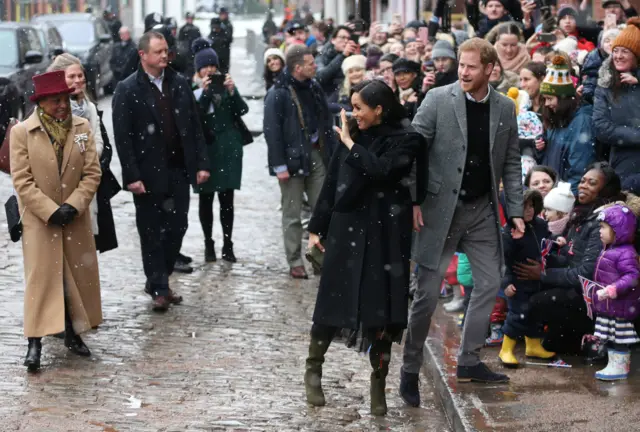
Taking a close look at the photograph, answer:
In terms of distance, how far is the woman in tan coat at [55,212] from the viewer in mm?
8438

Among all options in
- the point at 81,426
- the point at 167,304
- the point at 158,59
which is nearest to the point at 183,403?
the point at 81,426

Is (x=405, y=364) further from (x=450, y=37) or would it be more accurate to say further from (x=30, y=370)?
(x=450, y=37)

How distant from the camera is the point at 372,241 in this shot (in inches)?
286

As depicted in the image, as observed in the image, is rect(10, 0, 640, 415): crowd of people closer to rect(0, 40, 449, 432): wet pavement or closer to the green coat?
rect(0, 40, 449, 432): wet pavement

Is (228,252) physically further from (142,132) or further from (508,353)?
(508,353)

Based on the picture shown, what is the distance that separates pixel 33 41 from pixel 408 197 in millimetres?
18736

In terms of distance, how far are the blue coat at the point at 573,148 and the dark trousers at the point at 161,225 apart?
292 centimetres

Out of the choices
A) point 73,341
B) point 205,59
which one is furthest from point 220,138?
point 73,341

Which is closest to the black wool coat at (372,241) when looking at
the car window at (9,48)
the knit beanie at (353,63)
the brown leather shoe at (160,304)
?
the brown leather shoe at (160,304)

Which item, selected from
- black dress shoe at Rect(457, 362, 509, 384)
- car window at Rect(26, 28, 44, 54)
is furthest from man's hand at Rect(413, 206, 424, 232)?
car window at Rect(26, 28, 44, 54)

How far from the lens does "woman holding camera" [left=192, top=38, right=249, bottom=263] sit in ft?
39.8

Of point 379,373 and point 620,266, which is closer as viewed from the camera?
point 379,373

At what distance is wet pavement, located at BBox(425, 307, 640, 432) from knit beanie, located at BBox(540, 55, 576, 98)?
2.24 meters

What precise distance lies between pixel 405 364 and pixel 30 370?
2.40 metres
